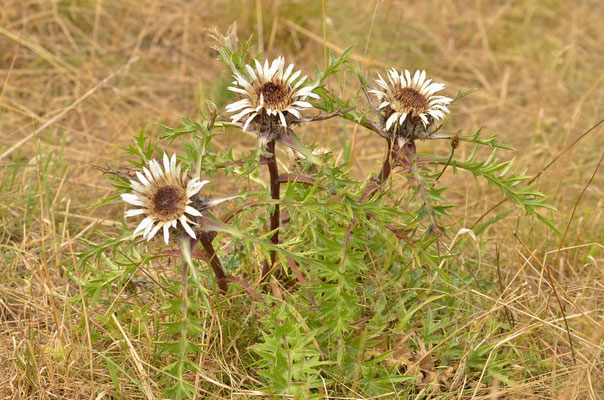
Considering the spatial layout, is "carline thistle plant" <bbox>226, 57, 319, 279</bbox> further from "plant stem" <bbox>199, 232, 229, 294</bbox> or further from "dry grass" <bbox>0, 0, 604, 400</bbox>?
→ "dry grass" <bbox>0, 0, 604, 400</bbox>

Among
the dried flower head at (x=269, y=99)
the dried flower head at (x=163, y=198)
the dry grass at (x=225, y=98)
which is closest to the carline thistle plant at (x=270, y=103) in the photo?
the dried flower head at (x=269, y=99)

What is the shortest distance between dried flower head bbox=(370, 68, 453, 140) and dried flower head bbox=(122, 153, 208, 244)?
721 millimetres

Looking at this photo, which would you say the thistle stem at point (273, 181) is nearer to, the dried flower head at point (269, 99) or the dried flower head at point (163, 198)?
the dried flower head at point (269, 99)

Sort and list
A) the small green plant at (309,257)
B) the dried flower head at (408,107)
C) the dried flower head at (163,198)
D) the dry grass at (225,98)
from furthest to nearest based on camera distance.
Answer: the dry grass at (225,98)
the dried flower head at (408,107)
the small green plant at (309,257)
the dried flower head at (163,198)

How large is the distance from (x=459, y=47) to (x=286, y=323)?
406cm

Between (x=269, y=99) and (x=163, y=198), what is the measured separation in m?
0.47

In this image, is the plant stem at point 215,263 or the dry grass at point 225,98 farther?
the dry grass at point 225,98

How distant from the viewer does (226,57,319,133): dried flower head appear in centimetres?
193

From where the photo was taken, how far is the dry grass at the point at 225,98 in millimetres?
2605

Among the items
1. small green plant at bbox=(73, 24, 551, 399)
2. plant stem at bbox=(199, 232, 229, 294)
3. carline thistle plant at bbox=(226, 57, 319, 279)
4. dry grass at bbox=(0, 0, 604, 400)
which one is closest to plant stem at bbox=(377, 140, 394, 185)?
small green plant at bbox=(73, 24, 551, 399)

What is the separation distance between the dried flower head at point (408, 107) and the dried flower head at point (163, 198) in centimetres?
72

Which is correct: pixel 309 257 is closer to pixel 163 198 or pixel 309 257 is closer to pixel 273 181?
pixel 273 181

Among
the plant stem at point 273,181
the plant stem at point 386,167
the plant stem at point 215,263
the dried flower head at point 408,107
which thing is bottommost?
the plant stem at point 215,263

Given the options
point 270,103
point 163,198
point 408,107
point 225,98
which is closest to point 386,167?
point 408,107
